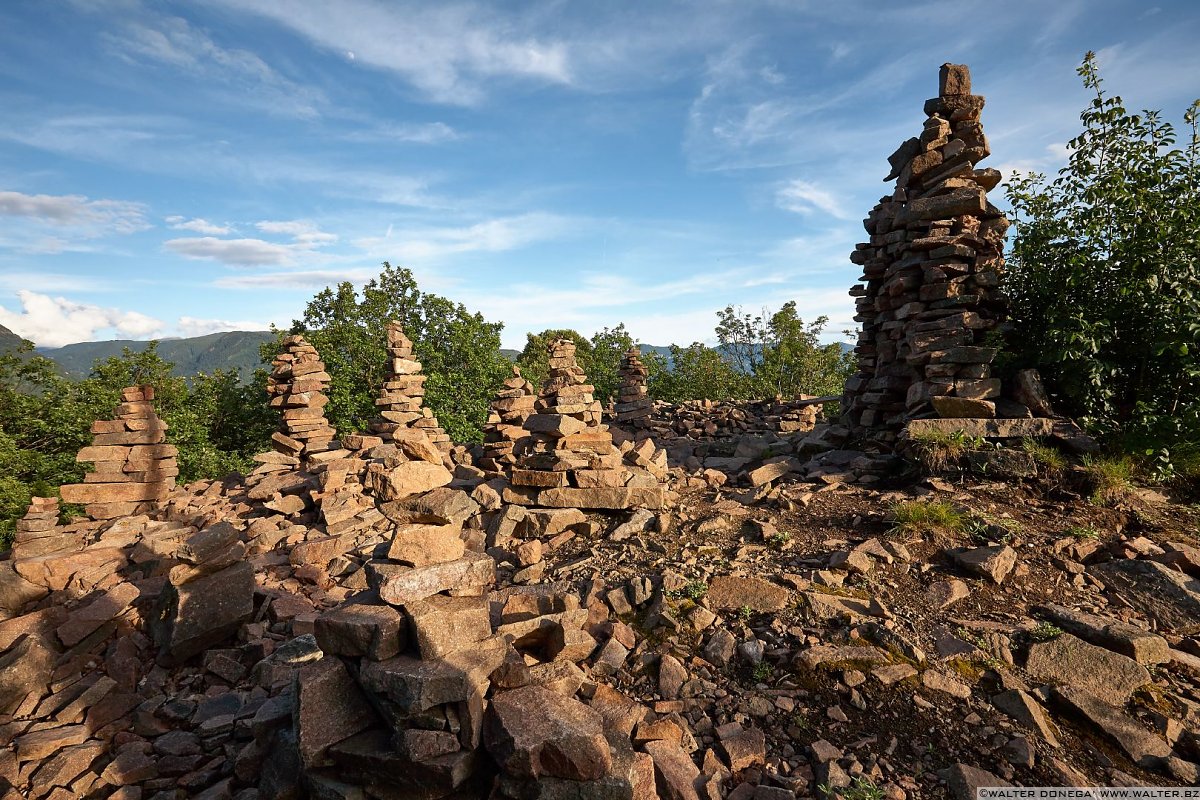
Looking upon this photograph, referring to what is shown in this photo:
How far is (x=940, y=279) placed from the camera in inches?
347

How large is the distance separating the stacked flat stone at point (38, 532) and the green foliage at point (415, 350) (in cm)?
1097

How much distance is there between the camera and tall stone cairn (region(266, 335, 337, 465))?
45.2 feet

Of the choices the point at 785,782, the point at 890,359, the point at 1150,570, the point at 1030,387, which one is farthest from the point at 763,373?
the point at 785,782

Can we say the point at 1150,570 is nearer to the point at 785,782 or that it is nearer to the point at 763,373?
the point at 785,782

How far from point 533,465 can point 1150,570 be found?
6661mm

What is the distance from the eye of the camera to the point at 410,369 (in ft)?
50.7

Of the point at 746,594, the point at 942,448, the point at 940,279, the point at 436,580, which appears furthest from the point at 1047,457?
the point at 436,580

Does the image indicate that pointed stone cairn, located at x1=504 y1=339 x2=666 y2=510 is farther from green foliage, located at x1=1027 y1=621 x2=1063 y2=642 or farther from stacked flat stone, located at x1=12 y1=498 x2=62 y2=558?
stacked flat stone, located at x1=12 y1=498 x2=62 y2=558

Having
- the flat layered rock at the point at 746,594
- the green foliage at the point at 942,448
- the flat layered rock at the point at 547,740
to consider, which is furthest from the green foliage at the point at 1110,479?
the flat layered rock at the point at 547,740

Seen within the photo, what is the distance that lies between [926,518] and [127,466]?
48.0ft

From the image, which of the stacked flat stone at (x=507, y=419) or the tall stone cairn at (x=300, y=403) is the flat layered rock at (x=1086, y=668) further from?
the tall stone cairn at (x=300, y=403)

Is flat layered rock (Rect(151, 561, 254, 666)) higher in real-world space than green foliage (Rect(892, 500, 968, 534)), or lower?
lower

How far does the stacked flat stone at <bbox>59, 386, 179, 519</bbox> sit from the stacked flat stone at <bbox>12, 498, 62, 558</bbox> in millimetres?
577

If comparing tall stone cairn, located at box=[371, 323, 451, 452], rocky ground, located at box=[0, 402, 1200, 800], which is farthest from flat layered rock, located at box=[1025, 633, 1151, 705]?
tall stone cairn, located at box=[371, 323, 451, 452]
